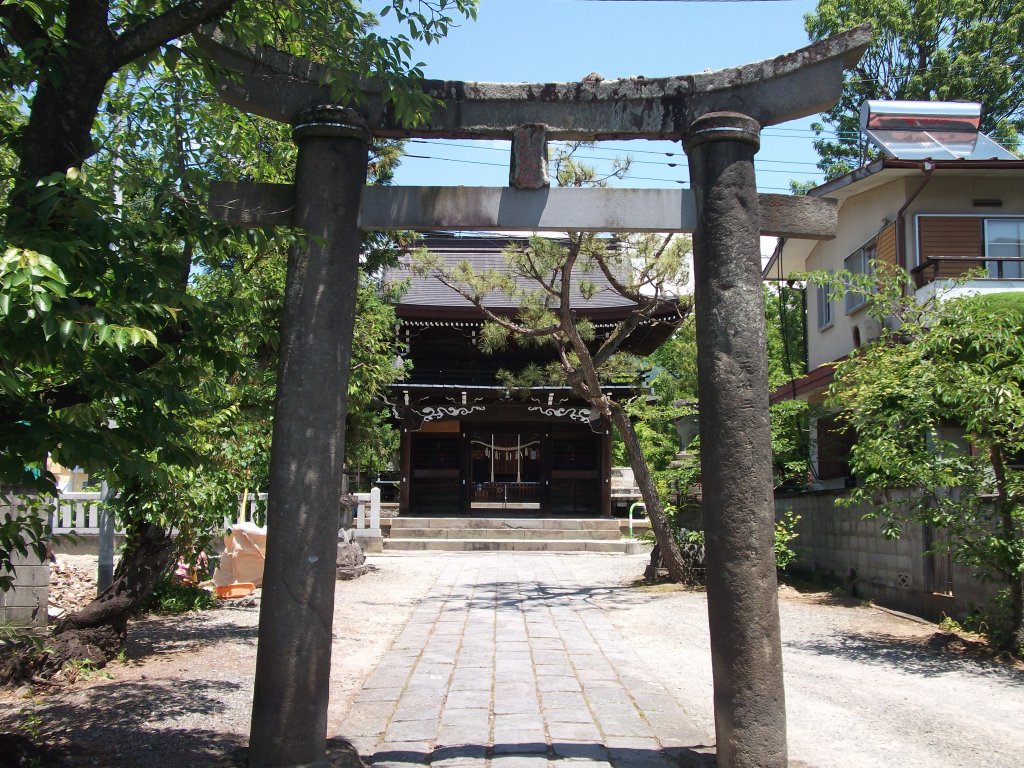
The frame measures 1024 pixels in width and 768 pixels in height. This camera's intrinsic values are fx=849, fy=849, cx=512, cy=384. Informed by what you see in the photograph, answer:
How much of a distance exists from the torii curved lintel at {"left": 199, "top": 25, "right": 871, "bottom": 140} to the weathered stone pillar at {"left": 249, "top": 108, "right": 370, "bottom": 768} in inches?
9.9

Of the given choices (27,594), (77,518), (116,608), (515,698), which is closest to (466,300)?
(77,518)

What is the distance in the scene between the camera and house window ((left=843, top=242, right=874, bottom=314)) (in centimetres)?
1625

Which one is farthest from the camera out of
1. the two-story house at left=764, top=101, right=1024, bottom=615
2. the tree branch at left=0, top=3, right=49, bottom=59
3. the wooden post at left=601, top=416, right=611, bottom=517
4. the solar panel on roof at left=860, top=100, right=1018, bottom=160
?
the wooden post at left=601, top=416, right=611, bottom=517

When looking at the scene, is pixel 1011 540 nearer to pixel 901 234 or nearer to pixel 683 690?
pixel 683 690

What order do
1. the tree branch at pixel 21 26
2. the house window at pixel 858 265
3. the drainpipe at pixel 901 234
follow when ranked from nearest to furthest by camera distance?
the tree branch at pixel 21 26
the drainpipe at pixel 901 234
the house window at pixel 858 265

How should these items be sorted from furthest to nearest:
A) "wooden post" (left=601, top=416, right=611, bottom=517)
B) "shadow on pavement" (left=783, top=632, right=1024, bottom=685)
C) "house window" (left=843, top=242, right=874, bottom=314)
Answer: "wooden post" (left=601, top=416, right=611, bottom=517) < "house window" (left=843, top=242, right=874, bottom=314) < "shadow on pavement" (left=783, top=632, right=1024, bottom=685)

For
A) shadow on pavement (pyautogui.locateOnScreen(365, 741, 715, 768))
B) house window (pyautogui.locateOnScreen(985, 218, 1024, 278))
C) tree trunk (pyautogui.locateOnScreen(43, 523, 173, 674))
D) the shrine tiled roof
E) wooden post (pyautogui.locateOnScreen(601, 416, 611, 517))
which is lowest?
shadow on pavement (pyautogui.locateOnScreen(365, 741, 715, 768))

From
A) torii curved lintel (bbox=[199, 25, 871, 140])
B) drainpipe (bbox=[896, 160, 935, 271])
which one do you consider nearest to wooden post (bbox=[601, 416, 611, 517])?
drainpipe (bbox=[896, 160, 935, 271])

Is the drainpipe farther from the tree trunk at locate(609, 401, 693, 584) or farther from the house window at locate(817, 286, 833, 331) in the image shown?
the tree trunk at locate(609, 401, 693, 584)

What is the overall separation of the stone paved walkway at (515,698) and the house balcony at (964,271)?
7.88 meters

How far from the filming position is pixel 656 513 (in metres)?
13.4

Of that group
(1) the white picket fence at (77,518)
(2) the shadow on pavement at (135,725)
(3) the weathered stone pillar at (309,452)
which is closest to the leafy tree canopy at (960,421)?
(3) the weathered stone pillar at (309,452)

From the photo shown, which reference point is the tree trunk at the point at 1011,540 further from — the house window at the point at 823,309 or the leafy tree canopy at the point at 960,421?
the house window at the point at 823,309

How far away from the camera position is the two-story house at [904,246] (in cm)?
1144
